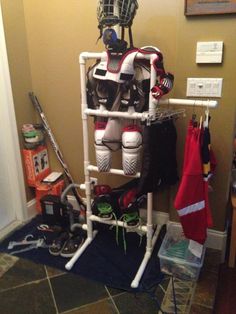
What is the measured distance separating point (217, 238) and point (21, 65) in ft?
6.33

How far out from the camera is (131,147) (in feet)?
5.50

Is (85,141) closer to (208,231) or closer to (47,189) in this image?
(47,189)

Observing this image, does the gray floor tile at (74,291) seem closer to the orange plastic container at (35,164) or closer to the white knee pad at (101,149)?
the white knee pad at (101,149)

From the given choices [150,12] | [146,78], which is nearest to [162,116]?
[146,78]

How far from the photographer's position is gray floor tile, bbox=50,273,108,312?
5.48ft

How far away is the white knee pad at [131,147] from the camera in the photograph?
167cm

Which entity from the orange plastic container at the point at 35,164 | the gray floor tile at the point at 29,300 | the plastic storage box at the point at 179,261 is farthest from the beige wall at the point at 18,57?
the plastic storage box at the point at 179,261

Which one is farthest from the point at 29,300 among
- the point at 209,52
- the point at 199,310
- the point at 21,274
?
the point at 209,52

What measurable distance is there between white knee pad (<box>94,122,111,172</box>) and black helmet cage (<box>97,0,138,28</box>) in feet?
1.90

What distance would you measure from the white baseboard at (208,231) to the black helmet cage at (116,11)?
1.41 meters

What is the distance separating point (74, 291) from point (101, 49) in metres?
1.61

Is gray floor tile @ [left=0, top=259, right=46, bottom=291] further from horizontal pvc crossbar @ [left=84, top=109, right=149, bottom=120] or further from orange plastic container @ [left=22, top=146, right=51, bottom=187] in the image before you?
horizontal pvc crossbar @ [left=84, top=109, right=149, bottom=120]

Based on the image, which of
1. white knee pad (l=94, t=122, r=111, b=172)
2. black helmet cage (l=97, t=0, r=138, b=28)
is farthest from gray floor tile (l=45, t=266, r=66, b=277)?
black helmet cage (l=97, t=0, r=138, b=28)

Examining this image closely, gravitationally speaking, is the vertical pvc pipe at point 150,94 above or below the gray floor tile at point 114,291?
above
